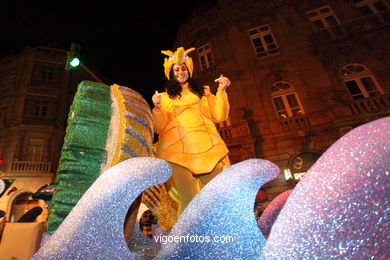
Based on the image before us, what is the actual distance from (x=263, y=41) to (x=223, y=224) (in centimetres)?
1253

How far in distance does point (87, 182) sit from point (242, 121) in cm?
916

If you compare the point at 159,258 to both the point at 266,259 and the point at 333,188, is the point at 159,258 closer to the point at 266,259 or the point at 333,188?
the point at 266,259

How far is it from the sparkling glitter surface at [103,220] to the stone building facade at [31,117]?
45.5 feet

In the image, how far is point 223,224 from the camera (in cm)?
72

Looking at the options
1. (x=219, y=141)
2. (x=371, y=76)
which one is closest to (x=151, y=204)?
(x=219, y=141)

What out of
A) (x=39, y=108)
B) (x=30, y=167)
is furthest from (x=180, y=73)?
(x=39, y=108)

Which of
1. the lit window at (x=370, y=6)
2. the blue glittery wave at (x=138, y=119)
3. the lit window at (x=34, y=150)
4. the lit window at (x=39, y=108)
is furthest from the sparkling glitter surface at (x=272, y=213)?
the lit window at (x=39, y=108)

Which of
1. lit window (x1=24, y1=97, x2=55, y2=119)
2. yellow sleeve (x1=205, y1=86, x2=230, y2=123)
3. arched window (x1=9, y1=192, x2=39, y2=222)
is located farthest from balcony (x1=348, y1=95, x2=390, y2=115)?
lit window (x1=24, y1=97, x2=55, y2=119)

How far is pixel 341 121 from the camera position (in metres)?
8.57

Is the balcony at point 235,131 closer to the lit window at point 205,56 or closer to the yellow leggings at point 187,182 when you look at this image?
the lit window at point 205,56

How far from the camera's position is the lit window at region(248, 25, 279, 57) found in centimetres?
1124

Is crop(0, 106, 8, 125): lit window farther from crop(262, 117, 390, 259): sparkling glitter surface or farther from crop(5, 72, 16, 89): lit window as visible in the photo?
crop(262, 117, 390, 259): sparkling glitter surface

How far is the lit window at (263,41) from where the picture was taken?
36.9ft

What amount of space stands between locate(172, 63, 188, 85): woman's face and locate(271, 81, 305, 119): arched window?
28.7 ft
